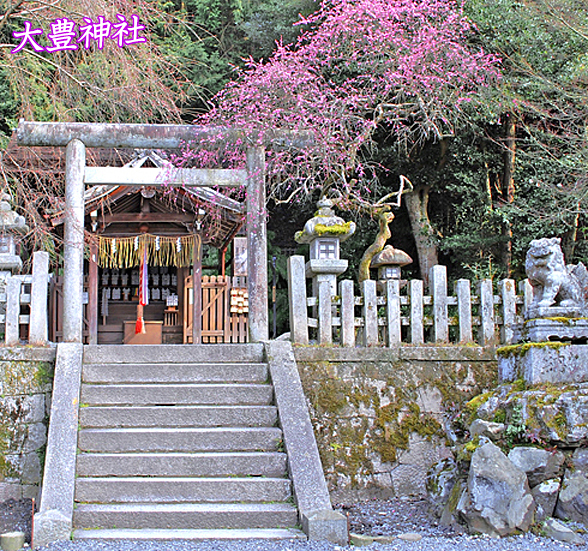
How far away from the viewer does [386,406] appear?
6.72 m

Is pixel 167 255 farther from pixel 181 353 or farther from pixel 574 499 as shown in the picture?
pixel 574 499

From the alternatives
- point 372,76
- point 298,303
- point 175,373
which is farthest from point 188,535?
point 372,76

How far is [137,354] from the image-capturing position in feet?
21.7

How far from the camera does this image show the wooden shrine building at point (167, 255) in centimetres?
1148

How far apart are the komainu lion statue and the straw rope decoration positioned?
7490mm

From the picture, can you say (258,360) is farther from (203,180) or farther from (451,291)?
(451,291)

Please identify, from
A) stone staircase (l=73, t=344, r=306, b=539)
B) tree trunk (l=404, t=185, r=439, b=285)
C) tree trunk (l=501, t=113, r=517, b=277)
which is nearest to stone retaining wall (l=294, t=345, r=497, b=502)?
stone staircase (l=73, t=344, r=306, b=539)

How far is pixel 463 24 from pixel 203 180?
7.12 metres

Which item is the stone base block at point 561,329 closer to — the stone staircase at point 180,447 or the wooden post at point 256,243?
the stone staircase at point 180,447

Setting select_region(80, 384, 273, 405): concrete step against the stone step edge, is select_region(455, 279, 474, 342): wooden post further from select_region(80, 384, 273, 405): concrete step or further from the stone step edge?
the stone step edge

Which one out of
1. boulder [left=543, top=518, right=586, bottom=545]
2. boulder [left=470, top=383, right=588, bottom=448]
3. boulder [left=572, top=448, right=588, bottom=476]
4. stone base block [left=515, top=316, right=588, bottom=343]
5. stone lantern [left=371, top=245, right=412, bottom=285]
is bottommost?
boulder [left=543, top=518, right=586, bottom=545]

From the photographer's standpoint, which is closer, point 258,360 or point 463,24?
point 258,360

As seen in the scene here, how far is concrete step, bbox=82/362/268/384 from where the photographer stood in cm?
624

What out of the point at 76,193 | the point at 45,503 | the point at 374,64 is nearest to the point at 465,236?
the point at 374,64
